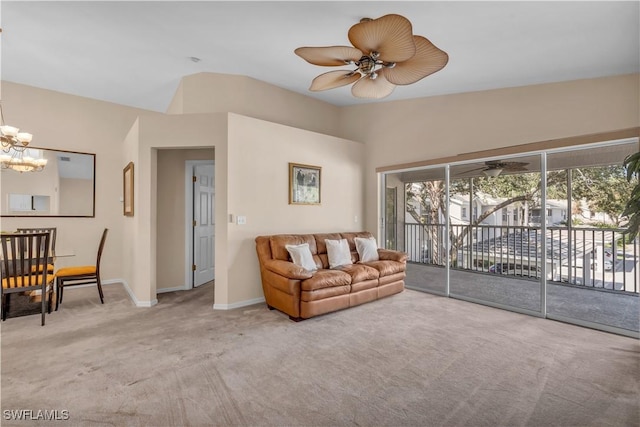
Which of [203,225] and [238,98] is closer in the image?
[238,98]

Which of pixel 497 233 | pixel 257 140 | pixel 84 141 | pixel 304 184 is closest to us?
pixel 257 140

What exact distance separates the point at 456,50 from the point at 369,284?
9.67ft

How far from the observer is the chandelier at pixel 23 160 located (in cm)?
387

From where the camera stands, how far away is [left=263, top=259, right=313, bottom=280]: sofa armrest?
10.7 ft

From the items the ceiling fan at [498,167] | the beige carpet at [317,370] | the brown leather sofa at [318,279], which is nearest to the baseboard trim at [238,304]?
the beige carpet at [317,370]

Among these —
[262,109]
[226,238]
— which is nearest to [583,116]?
[262,109]

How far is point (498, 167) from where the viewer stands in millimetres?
4438

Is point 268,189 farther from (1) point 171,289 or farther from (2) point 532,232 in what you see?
(2) point 532,232

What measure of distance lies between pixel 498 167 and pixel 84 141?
6.70m

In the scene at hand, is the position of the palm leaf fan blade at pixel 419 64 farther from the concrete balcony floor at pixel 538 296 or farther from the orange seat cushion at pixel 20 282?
the orange seat cushion at pixel 20 282

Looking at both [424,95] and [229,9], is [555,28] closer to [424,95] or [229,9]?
[424,95]

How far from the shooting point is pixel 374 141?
5.41 metres

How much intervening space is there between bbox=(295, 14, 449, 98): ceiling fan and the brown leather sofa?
2060mm

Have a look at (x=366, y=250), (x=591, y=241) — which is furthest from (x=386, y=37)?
(x=591, y=241)
